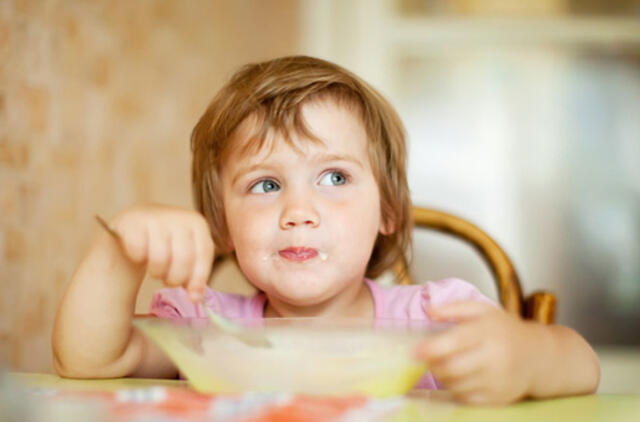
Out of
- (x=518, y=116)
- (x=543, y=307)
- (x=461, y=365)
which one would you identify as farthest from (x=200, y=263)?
(x=518, y=116)

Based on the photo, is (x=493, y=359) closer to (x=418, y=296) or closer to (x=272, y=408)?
(x=272, y=408)

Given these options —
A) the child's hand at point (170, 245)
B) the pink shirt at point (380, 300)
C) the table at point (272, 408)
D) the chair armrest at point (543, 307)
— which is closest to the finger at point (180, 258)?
the child's hand at point (170, 245)

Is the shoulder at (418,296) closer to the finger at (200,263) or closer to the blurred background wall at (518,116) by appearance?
the finger at (200,263)

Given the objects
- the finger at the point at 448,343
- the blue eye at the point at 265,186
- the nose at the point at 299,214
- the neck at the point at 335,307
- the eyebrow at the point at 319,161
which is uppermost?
the eyebrow at the point at 319,161

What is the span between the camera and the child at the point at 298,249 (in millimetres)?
558

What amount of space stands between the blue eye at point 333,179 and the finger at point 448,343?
39 cm

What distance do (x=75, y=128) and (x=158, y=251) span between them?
737mm

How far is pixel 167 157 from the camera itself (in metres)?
1.76

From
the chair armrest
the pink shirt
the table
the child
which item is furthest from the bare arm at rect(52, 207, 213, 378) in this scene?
the chair armrest

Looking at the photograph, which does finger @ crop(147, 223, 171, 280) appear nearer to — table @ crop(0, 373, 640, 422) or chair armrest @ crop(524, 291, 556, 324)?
table @ crop(0, 373, 640, 422)

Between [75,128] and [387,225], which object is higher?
[75,128]

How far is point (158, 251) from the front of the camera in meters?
0.61

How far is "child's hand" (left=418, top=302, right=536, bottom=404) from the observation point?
20.1 inches

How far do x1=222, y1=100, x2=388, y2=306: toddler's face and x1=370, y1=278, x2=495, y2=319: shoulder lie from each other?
13 cm
